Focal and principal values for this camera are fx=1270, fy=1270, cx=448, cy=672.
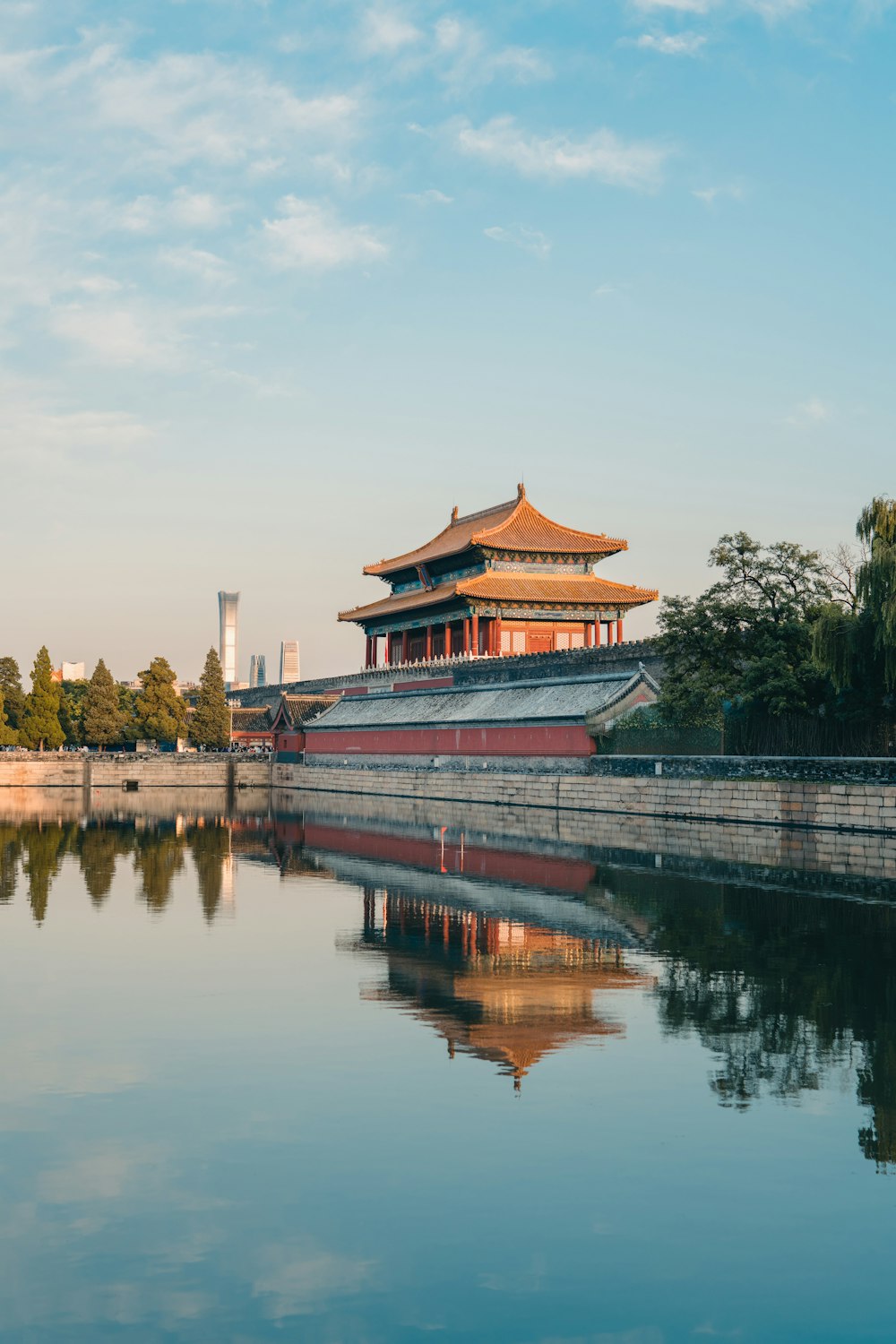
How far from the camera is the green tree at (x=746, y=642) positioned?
1494 inches

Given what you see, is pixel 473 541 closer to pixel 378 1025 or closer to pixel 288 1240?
pixel 378 1025

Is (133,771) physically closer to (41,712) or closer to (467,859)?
(41,712)

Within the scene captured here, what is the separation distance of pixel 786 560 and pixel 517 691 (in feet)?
59.0

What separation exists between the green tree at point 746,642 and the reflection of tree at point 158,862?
53.8 feet

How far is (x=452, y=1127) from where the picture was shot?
9.68 metres

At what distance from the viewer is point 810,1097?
1042 cm

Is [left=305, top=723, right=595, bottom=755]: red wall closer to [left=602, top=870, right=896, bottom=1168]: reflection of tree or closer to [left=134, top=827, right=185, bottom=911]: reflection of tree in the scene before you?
[left=134, top=827, right=185, bottom=911]: reflection of tree

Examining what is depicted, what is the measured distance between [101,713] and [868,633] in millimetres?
62316

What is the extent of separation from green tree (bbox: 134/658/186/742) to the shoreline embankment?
10.9 meters

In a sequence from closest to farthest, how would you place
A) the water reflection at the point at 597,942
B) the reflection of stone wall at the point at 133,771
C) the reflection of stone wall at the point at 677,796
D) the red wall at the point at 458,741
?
the water reflection at the point at 597,942 → the reflection of stone wall at the point at 677,796 → the red wall at the point at 458,741 → the reflection of stone wall at the point at 133,771

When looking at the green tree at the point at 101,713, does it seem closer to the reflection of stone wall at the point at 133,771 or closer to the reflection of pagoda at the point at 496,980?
the reflection of stone wall at the point at 133,771

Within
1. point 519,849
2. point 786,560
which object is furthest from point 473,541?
point 519,849

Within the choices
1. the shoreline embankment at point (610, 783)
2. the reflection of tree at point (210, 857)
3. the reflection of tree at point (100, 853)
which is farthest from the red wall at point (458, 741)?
the reflection of tree at point (100, 853)

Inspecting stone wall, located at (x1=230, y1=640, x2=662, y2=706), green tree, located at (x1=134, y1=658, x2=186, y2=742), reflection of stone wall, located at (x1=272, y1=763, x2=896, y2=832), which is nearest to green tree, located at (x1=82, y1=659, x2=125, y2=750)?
green tree, located at (x1=134, y1=658, x2=186, y2=742)
